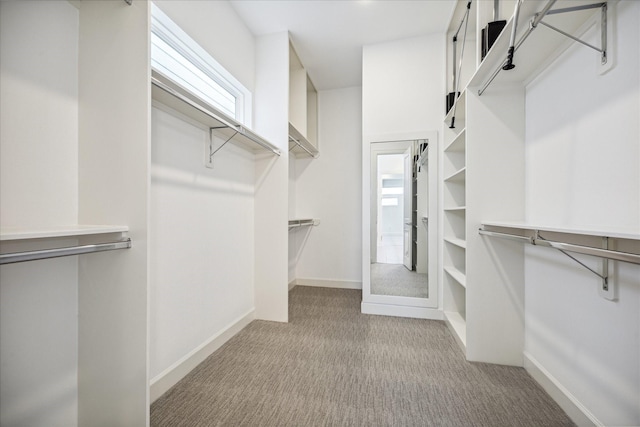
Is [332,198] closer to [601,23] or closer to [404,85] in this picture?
[404,85]

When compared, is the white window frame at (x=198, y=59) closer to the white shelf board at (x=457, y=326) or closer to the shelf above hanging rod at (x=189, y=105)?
the shelf above hanging rod at (x=189, y=105)

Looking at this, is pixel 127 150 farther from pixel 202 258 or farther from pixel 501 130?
pixel 501 130

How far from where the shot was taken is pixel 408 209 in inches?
107

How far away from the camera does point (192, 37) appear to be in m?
1.72

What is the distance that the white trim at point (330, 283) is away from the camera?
3.52 meters

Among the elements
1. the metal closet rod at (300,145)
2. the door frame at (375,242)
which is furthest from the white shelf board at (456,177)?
the metal closet rod at (300,145)

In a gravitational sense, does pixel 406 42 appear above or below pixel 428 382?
above

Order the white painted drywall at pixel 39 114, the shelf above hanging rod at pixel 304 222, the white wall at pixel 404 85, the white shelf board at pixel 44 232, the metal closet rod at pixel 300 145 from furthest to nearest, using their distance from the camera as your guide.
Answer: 1. the shelf above hanging rod at pixel 304 222
2. the metal closet rod at pixel 300 145
3. the white wall at pixel 404 85
4. the white painted drywall at pixel 39 114
5. the white shelf board at pixel 44 232

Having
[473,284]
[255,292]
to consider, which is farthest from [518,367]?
[255,292]

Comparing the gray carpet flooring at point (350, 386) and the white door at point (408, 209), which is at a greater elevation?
the white door at point (408, 209)

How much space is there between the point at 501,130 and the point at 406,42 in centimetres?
158

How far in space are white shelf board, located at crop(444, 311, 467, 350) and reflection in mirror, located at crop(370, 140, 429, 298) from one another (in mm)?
310

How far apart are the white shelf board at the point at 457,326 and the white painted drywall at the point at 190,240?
1.79 metres

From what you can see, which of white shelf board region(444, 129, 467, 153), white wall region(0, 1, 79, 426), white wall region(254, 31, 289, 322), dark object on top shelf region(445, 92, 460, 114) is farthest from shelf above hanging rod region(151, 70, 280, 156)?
dark object on top shelf region(445, 92, 460, 114)
